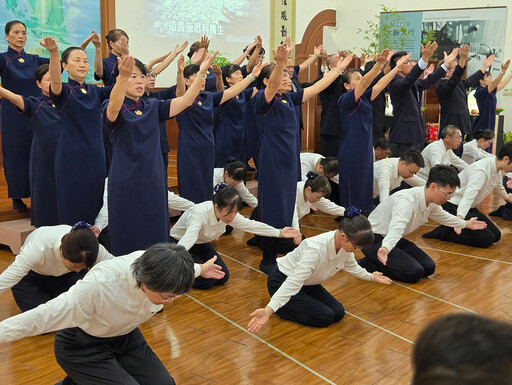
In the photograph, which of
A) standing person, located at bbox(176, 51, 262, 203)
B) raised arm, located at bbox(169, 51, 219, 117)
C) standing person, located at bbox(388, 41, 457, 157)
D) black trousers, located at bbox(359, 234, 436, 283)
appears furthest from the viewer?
standing person, located at bbox(388, 41, 457, 157)

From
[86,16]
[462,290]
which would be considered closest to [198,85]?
[462,290]

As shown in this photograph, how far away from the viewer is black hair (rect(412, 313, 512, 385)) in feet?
2.56

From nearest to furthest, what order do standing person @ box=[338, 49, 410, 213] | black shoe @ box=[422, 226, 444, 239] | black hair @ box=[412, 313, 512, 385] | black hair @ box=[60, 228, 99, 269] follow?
black hair @ box=[412, 313, 512, 385] → black hair @ box=[60, 228, 99, 269] → standing person @ box=[338, 49, 410, 213] → black shoe @ box=[422, 226, 444, 239]

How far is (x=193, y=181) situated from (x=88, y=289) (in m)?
2.23

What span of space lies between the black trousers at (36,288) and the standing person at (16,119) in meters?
1.57

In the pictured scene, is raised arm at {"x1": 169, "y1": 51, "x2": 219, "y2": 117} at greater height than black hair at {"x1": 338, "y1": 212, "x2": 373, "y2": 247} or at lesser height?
greater

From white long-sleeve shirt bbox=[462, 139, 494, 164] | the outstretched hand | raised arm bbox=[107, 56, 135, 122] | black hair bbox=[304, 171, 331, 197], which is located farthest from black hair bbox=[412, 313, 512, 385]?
white long-sleeve shirt bbox=[462, 139, 494, 164]

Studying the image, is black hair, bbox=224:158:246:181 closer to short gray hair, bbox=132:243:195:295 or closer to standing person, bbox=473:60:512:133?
short gray hair, bbox=132:243:195:295

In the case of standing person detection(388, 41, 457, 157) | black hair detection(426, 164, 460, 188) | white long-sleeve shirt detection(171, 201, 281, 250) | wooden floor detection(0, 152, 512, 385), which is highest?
standing person detection(388, 41, 457, 157)

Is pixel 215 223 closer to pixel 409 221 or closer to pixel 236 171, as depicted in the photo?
pixel 236 171

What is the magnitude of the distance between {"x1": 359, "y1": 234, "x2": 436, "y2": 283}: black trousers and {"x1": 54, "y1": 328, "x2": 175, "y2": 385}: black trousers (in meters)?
2.00

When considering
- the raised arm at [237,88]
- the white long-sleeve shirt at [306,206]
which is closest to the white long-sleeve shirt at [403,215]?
the white long-sleeve shirt at [306,206]

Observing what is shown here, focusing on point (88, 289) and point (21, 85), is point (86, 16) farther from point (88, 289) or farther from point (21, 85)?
point (88, 289)

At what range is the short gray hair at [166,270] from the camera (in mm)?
1918
